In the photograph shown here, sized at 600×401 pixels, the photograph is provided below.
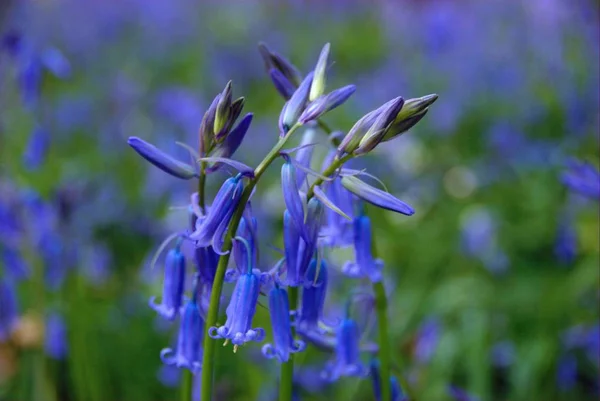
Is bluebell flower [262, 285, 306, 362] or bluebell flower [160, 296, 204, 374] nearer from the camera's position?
bluebell flower [262, 285, 306, 362]

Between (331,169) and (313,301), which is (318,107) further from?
(313,301)

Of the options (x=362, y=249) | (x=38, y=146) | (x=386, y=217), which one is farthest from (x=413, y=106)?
(x=386, y=217)

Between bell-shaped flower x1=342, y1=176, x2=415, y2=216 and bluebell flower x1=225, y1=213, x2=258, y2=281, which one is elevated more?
bell-shaped flower x1=342, y1=176, x2=415, y2=216

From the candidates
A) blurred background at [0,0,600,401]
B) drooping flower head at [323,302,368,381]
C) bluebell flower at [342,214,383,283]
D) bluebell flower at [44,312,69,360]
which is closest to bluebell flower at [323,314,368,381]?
drooping flower head at [323,302,368,381]

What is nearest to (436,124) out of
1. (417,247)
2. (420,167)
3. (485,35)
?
(420,167)

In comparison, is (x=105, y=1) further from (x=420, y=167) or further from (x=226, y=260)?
(x=226, y=260)

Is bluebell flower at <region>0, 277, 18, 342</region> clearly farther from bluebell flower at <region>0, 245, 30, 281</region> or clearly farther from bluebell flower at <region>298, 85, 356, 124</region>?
bluebell flower at <region>298, 85, 356, 124</region>

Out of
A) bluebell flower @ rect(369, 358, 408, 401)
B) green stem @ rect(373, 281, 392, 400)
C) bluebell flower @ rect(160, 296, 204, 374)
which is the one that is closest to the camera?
bluebell flower @ rect(160, 296, 204, 374)
